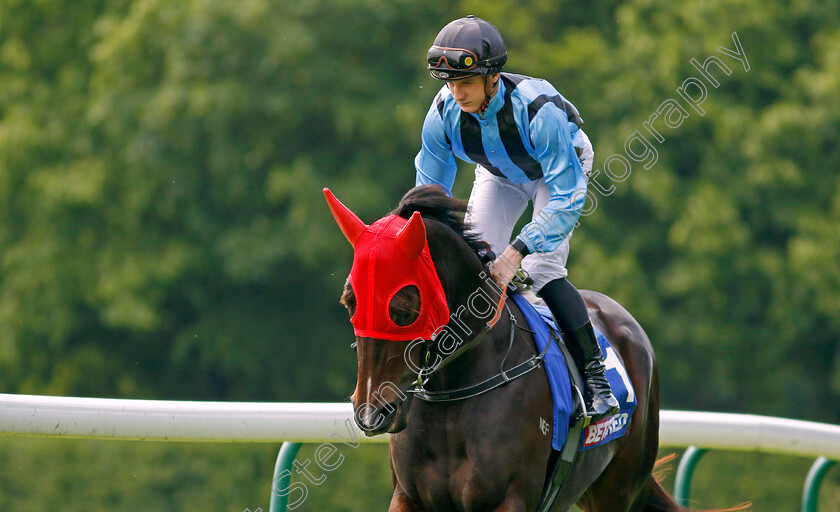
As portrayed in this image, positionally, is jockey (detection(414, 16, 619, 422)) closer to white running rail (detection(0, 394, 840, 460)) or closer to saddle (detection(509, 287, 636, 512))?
saddle (detection(509, 287, 636, 512))

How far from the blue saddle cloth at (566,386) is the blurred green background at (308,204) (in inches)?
414

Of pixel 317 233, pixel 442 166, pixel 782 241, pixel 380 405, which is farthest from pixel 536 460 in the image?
pixel 782 241

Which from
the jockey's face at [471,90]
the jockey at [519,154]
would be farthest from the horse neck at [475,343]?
the jockey's face at [471,90]

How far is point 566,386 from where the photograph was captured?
3627 mm

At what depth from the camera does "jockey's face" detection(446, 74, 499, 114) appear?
3.56 m

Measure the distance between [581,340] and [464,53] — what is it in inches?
44.1

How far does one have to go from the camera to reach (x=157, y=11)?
54.2 ft

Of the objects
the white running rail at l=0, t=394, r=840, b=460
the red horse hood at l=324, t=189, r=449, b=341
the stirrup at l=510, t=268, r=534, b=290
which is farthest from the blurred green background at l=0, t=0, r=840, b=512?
the red horse hood at l=324, t=189, r=449, b=341

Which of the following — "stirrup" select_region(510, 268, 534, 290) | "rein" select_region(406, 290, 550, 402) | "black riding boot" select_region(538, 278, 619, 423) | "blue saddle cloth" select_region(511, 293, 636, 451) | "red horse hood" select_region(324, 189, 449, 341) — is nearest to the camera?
"red horse hood" select_region(324, 189, 449, 341)

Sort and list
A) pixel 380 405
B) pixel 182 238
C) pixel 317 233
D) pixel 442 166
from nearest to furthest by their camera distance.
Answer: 1. pixel 380 405
2. pixel 442 166
3. pixel 317 233
4. pixel 182 238

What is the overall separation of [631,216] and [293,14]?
246 inches

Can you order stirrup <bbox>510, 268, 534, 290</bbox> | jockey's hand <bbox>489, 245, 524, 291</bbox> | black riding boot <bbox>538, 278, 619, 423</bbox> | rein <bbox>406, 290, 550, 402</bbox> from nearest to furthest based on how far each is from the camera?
rein <bbox>406, 290, 550, 402</bbox>, jockey's hand <bbox>489, 245, 524, 291</bbox>, stirrup <bbox>510, 268, 534, 290</bbox>, black riding boot <bbox>538, 278, 619, 423</bbox>

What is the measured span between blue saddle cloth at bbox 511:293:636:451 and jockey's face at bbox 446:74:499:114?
0.70 meters

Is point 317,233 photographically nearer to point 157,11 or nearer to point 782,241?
point 157,11
